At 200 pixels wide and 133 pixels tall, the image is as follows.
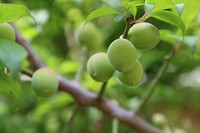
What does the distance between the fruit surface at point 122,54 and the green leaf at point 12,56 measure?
0.11 m

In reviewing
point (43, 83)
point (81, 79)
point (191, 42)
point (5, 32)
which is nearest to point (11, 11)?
point (5, 32)

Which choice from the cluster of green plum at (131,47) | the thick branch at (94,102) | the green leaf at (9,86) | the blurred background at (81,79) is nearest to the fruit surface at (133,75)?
the cluster of green plum at (131,47)

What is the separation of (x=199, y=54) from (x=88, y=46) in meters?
0.23

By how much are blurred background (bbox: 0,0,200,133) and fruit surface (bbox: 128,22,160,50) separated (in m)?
0.50

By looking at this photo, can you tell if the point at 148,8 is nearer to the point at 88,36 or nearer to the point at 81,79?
the point at 88,36

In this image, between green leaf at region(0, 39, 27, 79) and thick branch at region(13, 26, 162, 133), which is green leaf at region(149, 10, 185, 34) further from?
thick branch at region(13, 26, 162, 133)

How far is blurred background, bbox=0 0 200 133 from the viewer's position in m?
1.06

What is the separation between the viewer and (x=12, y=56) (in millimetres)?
392

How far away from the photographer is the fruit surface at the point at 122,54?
44 centimetres

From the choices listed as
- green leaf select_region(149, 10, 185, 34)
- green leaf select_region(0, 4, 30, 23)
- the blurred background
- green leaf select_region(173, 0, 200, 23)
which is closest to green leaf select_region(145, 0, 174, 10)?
green leaf select_region(149, 10, 185, 34)

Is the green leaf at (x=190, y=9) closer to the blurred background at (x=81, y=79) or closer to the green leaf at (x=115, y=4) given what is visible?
the blurred background at (x=81, y=79)

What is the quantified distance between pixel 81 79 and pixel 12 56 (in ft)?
2.03

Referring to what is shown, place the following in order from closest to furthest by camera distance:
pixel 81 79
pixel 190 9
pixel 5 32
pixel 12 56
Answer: pixel 12 56 → pixel 5 32 → pixel 190 9 → pixel 81 79

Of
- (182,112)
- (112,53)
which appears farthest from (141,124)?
(182,112)
